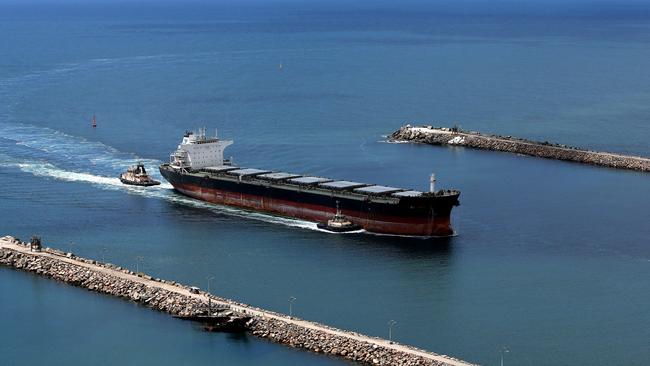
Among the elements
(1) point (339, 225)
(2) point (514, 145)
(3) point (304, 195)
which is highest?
(2) point (514, 145)

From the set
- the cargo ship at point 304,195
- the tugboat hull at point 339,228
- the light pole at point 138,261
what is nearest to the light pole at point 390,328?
the light pole at point 138,261

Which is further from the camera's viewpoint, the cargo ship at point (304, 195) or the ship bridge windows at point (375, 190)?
the ship bridge windows at point (375, 190)

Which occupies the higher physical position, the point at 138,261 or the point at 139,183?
the point at 139,183

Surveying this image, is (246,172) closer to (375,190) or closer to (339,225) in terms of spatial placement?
(375,190)

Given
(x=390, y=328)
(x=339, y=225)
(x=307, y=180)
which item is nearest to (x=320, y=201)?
(x=339, y=225)

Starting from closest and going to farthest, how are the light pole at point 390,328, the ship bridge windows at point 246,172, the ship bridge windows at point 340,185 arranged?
the light pole at point 390,328, the ship bridge windows at point 340,185, the ship bridge windows at point 246,172

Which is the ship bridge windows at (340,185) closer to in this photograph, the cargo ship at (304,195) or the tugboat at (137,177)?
the cargo ship at (304,195)
